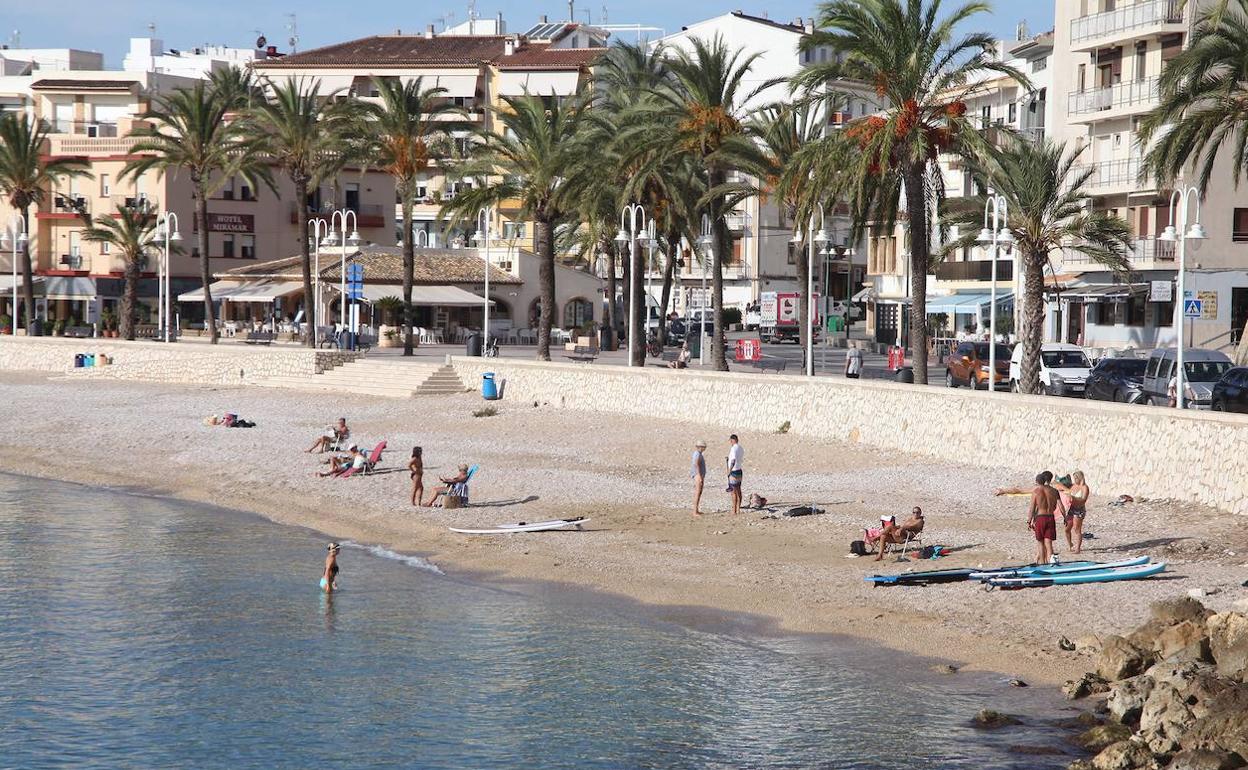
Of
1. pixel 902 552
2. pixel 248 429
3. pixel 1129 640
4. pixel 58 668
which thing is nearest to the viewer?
pixel 1129 640

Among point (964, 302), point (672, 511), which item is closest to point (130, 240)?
point (964, 302)

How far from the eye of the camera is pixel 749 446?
33094 mm

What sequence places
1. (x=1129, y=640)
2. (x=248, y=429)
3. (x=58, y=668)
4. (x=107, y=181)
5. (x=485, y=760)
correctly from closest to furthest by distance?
(x=485, y=760)
(x=1129, y=640)
(x=58, y=668)
(x=248, y=429)
(x=107, y=181)

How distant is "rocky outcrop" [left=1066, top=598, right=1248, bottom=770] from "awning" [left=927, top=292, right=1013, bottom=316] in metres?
49.3

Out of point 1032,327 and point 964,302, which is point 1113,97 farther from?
point 1032,327

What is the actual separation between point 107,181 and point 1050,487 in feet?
237

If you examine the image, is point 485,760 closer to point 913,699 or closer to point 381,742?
point 381,742

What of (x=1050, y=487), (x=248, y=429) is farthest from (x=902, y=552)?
(x=248, y=429)

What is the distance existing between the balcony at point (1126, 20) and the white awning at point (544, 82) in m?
43.3

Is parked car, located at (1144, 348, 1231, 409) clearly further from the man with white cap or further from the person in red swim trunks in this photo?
the person in red swim trunks

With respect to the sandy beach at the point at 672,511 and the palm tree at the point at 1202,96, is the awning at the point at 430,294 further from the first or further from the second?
the palm tree at the point at 1202,96

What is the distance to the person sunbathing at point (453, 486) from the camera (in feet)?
93.3

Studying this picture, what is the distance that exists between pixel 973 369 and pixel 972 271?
3106cm

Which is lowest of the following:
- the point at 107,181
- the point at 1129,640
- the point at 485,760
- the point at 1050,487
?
the point at 485,760
